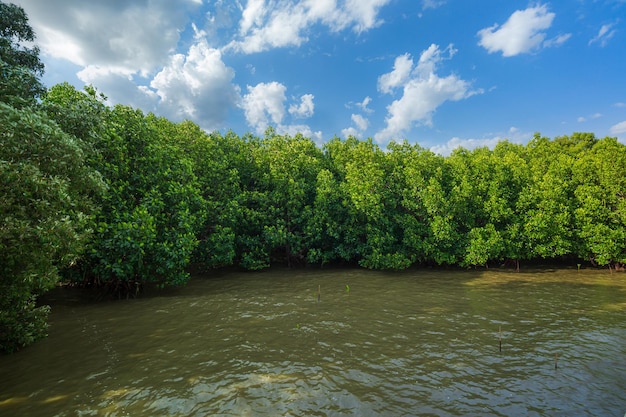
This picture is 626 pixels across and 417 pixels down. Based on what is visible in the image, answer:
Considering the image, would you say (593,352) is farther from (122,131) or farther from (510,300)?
(122,131)

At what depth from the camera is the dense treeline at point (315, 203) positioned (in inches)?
710

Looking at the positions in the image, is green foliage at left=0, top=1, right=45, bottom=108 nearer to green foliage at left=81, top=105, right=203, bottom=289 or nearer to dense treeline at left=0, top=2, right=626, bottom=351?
dense treeline at left=0, top=2, right=626, bottom=351

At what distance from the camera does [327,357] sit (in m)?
11.3

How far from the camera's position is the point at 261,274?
26312 mm

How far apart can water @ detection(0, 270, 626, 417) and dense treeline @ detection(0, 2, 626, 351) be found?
421cm

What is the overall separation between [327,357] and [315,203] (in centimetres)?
1778

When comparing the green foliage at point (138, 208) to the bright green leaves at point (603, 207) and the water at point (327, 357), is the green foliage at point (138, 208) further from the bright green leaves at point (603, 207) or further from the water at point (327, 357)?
the bright green leaves at point (603, 207)

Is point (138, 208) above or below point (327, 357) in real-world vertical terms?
above

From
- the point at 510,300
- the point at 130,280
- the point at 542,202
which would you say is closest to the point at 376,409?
the point at 510,300

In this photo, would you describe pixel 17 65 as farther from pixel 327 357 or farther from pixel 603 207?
pixel 603 207

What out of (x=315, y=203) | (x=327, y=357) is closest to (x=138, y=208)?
(x=327, y=357)

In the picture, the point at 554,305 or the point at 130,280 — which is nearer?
the point at 554,305

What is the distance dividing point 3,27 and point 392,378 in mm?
34315

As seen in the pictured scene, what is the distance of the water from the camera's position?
8.55 m
